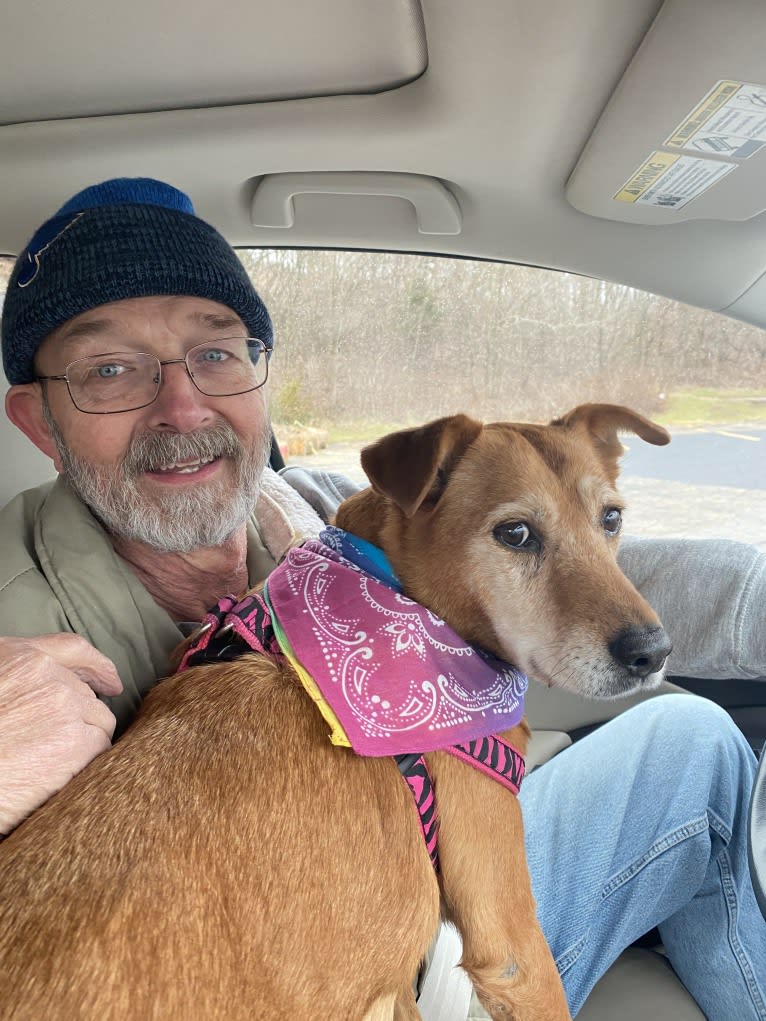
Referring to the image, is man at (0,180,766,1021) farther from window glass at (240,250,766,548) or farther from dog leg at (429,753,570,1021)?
window glass at (240,250,766,548)

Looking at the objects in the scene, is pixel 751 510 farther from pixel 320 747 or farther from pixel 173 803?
pixel 173 803

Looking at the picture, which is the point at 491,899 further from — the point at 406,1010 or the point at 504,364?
the point at 504,364

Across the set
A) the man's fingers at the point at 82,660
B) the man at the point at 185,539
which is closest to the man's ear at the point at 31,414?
the man at the point at 185,539

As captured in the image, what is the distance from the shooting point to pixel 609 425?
2.09 m

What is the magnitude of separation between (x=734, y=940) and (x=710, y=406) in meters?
1.92

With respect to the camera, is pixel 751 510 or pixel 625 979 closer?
pixel 625 979

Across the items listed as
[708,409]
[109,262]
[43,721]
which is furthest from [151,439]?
[708,409]

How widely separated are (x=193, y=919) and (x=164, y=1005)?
0.10 m

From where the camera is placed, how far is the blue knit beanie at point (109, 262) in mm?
1746

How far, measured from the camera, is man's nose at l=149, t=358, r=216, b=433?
1.86m

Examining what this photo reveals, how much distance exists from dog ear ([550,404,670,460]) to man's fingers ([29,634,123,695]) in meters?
1.39

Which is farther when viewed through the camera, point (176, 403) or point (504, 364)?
point (504, 364)

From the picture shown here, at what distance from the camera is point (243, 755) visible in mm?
1233

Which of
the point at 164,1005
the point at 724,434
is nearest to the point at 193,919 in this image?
the point at 164,1005
